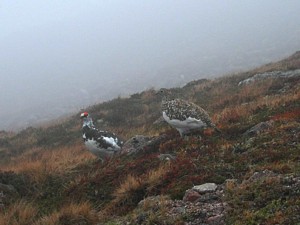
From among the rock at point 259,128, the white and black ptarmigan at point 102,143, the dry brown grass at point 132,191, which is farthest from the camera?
the white and black ptarmigan at point 102,143

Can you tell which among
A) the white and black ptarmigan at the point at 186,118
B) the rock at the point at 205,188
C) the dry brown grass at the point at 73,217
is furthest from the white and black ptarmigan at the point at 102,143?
the rock at the point at 205,188

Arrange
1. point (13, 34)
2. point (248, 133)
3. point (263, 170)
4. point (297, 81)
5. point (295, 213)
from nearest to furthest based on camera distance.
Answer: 1. point (295, 213)
2. point (263, 170)
3. point (248, 133)
4. point (297, 81)
5. point (13, 34)

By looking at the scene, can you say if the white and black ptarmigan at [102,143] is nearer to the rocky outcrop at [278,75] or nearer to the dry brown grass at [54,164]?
the dry brown grass at [54,164]

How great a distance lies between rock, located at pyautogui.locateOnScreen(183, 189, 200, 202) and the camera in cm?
650

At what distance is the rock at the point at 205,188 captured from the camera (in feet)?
21.8

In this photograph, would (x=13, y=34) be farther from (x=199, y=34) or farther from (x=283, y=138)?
(x=283, y=138)

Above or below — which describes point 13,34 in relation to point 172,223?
above

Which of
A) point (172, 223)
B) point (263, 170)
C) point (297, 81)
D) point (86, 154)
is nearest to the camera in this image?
point (172, 223)

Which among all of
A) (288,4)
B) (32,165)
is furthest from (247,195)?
(288,4)

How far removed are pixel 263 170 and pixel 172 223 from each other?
1.97 metres

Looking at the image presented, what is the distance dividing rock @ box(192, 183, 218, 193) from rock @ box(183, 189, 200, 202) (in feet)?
0.28

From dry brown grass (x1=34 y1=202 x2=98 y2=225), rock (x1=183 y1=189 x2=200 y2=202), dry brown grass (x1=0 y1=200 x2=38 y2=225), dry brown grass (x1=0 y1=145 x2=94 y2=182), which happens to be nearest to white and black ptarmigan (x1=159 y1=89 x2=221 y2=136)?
dry brown grass (x1=0 y1=145 x2=94 y2=182)

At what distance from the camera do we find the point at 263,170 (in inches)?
272

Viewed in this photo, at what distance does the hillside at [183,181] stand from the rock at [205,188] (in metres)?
0.02
